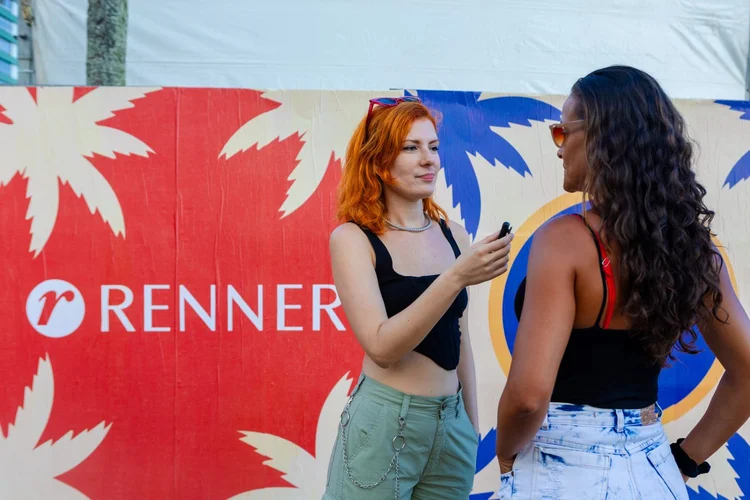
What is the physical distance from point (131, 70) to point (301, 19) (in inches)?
48.2

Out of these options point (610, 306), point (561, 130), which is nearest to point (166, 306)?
point (561, 130)

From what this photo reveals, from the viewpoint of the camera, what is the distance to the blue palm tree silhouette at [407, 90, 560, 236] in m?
3.48

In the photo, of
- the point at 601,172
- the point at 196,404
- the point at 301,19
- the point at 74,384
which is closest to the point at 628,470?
the point at 601,172

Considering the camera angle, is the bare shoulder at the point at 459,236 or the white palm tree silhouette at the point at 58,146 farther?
the white palm tree silhouette at the point at 58,146

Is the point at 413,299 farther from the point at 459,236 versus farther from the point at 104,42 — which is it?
the point at 104,42

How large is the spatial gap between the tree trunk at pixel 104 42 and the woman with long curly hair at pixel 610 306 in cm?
341

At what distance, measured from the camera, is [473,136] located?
11.4 feet

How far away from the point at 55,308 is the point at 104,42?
178cm

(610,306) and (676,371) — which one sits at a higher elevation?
(610,306)

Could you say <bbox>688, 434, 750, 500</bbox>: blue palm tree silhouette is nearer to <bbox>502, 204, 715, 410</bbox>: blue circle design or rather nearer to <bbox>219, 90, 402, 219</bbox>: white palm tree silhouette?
<bbox>502, 204, 715, 410</bbox>: blue circle design

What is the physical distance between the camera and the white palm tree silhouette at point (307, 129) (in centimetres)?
342

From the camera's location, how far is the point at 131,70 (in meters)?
5.04

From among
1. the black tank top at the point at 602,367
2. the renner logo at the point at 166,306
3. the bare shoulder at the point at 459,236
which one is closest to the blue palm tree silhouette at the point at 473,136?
the renner logo at the point at 166,306

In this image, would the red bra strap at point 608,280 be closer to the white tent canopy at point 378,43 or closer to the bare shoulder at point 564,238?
the bare shoulder at point 564,238
